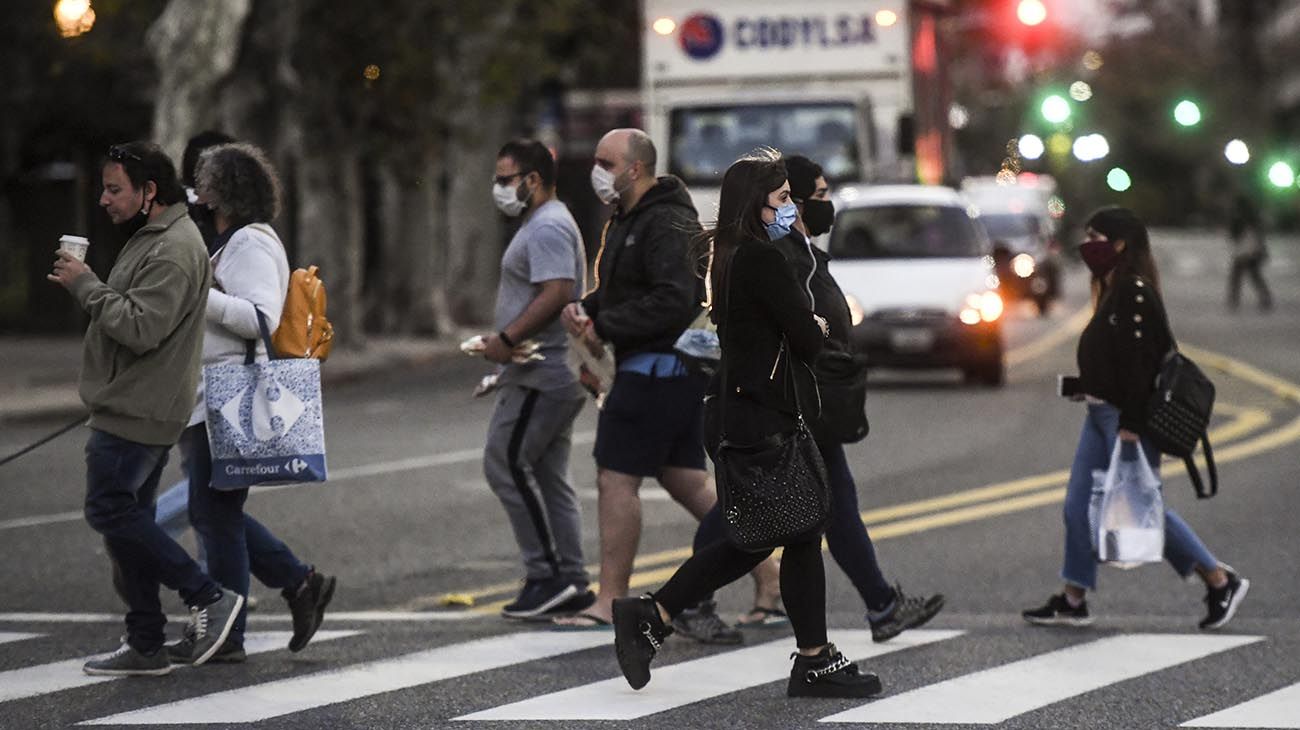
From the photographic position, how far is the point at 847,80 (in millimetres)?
26047

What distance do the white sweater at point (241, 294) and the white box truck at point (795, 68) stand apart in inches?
655

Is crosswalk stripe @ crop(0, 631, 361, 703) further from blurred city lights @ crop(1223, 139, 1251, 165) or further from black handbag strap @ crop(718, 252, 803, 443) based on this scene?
blurred city lights @ crop(1223, 139, 1251, 165)

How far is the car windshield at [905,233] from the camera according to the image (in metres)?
23.4

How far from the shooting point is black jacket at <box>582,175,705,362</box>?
923cm

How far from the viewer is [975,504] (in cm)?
1397

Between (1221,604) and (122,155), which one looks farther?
(1221,604)

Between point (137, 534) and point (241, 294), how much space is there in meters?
0.98

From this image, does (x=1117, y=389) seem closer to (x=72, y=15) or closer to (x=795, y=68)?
(x=72, y=15)

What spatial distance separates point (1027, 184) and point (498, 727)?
42730 millimetres

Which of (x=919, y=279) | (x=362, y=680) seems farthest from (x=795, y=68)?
(x=362, y=680)

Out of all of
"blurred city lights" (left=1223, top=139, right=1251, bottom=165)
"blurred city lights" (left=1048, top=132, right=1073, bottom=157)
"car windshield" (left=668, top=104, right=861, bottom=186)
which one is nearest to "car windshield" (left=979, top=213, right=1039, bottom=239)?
"blurred city lights" (left=1048, top=132, right=1073, bottom=157)

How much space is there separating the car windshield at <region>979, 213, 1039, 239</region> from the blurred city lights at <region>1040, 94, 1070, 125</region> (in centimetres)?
1136

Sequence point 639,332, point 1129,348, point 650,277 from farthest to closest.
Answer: point 1129,348 → point 650,277 → point 639,332

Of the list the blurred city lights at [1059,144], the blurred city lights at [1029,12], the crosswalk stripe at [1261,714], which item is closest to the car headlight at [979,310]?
the blurred city lights at [1029,12]
